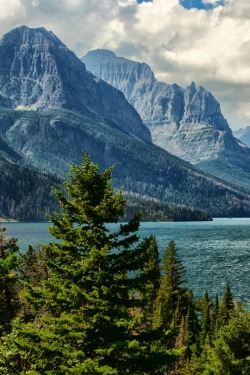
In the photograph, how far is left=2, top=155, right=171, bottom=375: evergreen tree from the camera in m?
18.6

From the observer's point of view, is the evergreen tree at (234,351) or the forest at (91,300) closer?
the forest at (91,300)

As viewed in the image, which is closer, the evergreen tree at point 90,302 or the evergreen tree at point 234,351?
the evergreen tree at point 90,302

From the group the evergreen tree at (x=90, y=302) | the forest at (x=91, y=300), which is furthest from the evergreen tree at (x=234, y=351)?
the evergreen tree at (x=90, y=302)

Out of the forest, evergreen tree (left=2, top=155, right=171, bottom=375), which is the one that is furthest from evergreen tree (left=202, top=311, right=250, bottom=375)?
evergreen tree (left=2, top=155, right=171, bottom=375)

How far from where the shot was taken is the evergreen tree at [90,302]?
1859 centimetres

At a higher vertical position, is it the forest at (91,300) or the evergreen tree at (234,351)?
the forest at (91,300)

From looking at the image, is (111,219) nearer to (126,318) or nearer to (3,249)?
(126,318)

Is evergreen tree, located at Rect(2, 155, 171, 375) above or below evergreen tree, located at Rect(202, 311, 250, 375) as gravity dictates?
above

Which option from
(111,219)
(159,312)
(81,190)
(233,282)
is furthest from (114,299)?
(233,282)

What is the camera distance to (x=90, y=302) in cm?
1947

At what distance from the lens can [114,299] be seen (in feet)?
64.8

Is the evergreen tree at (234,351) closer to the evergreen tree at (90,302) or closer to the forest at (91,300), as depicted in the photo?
the forest at (91,300)

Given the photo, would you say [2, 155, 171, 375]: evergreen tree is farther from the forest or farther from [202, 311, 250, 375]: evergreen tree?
[202, 311, 250, 375]: evergreen tree

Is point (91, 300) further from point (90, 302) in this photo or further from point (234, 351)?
point (234, 351)
